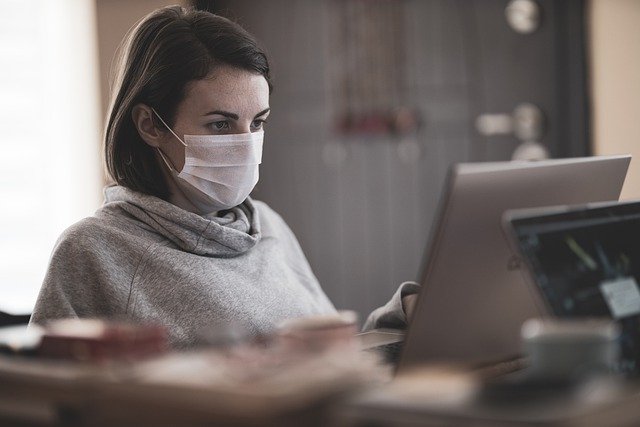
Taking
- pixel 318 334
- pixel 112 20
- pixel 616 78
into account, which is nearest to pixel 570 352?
pixel 318 334

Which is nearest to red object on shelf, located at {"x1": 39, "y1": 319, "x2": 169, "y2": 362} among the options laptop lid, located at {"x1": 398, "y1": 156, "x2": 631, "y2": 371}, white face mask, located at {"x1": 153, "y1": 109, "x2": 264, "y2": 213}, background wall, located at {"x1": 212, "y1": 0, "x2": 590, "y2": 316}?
laptop lid, located at {"x1": 398, "y1": 156, "x2": 631, "y2": 371}

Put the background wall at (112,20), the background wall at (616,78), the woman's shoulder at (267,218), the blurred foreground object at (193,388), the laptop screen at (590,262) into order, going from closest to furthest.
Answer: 1. the blurred foreground object at (193,388)
2. the laptop screen at (590,262)
3. the woman's shoulder at (267,218)
4. the background wall at (616,78)
5. the background wall at (112,20)

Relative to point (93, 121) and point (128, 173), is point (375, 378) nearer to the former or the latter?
point (128, 173)

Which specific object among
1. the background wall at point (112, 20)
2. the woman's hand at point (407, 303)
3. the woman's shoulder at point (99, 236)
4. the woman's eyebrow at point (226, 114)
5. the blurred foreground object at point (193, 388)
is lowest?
the woman's hand at point (407, 303)

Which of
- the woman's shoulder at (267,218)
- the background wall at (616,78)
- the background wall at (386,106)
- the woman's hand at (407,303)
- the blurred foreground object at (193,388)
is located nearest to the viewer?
the blurred foreground object at (193,388)

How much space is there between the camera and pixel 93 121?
3.44m

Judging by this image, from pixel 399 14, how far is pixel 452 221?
7.84ft

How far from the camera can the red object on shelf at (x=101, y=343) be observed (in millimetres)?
905

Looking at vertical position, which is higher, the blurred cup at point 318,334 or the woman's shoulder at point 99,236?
the woman's shoulder at point 99,236

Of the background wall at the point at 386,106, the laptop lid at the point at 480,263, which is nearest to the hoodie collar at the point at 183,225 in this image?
the laptop lid at the point at 480,263

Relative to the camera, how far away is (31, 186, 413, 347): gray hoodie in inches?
60.4

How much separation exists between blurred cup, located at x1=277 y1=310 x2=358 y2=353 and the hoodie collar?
0.68 m

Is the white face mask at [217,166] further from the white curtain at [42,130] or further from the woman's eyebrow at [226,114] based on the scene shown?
the white curtain at [42,130]

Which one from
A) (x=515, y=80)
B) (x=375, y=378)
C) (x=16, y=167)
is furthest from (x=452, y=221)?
(x=16, y=167)
